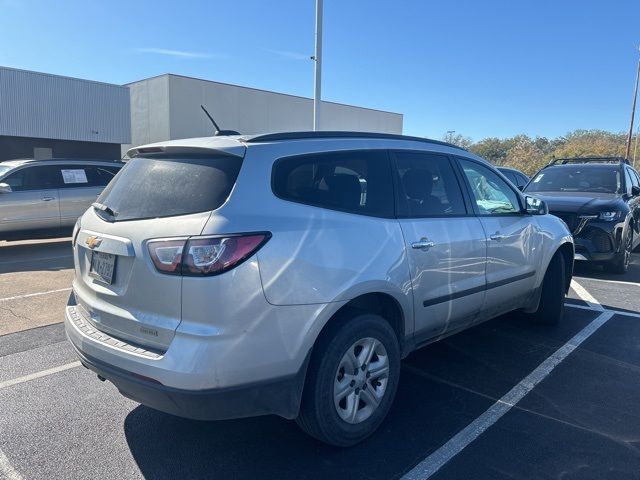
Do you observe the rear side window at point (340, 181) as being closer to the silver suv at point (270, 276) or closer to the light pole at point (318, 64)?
the silver suv at point (270, 276)

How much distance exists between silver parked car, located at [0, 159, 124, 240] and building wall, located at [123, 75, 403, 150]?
23536mm

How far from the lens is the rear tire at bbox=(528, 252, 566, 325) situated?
207 inches

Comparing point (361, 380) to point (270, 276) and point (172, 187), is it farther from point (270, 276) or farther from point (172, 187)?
point (172, 187)

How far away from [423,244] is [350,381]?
3.40 ft

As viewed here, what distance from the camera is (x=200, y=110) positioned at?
35781mm

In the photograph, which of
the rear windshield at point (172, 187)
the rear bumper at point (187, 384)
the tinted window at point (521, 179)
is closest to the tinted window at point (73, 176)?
the rear windshield at point (172, 187)

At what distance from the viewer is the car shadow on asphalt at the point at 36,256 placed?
27.9 ft

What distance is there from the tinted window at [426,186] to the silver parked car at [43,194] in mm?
8658

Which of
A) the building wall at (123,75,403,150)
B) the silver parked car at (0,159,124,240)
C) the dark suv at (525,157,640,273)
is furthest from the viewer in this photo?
the building wall at (123,75,403,150)

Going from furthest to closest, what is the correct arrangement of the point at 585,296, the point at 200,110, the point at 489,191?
the point at 200,110 < the point at 585,296 < the point at 489,191

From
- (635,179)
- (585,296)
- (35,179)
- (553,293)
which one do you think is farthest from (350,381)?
(635,179)

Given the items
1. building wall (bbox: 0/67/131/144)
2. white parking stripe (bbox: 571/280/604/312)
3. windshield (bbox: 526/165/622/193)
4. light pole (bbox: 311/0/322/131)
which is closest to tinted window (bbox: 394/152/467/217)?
white parking stripe (bbox: 571/280/604/312)

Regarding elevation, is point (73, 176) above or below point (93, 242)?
above

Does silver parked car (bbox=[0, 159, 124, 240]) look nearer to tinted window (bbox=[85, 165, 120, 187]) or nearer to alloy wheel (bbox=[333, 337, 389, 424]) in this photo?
tinted window (bbox=[85, 165, 120, 187])
